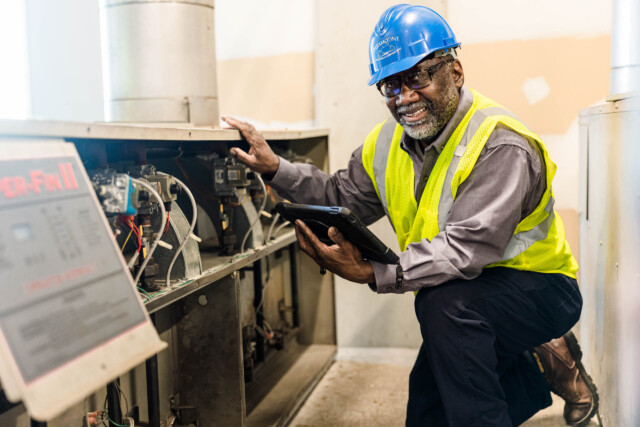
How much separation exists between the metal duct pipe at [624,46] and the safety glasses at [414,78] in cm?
77

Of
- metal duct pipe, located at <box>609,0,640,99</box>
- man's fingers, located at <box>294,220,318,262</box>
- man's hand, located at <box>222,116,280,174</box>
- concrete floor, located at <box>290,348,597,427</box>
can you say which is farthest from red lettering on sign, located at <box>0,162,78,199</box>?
metal duct pipe, located at <box>609,0,640,99</box>

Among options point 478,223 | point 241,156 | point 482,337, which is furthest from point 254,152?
point 482,337

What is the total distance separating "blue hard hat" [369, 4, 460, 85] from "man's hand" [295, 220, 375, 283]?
0.50 metres

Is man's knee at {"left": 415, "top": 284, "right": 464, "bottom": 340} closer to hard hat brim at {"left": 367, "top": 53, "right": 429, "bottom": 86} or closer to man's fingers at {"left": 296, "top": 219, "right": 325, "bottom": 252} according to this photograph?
man's fingers at {"left": 296, "top": 219, "right": 325, "bottom": 252}

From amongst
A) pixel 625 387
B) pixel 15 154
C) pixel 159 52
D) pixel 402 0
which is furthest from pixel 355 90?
pixel 15 154

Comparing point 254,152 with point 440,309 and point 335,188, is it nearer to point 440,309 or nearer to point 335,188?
point 335,188

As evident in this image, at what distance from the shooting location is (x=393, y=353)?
9.80 ft

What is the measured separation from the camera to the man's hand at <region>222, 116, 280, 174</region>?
Result: 194cm

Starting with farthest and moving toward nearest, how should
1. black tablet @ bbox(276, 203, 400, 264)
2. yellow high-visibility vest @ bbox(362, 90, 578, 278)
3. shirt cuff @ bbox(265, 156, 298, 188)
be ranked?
shirt cuff @ bbox(265, 156, 298, 188), yellow high-visibility vest @ bbox(362, 90, 578, 278), black tablet @ bbox(276, 203, 400, 264)

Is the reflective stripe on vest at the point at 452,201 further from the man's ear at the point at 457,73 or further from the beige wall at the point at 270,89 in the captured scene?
the beige wall at the point at 270,89

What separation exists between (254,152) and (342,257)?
500mm

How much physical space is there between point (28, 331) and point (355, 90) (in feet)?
7.32

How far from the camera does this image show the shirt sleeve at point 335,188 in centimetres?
210

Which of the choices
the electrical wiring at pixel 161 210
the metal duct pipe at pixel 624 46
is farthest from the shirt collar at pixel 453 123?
the electrical wiring at pixel 161 210
